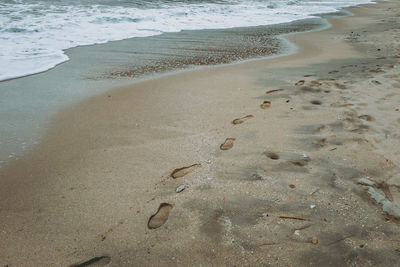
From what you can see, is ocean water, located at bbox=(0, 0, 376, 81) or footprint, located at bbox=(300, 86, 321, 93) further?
ocean water, located at bbox=(0, 0, 376, 81)

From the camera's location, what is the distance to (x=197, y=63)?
5.13 meters

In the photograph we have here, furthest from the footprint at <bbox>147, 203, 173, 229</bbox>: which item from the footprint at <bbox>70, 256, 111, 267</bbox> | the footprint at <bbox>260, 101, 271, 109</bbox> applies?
the footprint at <bbox>260, 101, 271, 109</bbox>

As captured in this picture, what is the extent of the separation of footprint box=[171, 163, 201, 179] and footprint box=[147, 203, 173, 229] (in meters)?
0.33

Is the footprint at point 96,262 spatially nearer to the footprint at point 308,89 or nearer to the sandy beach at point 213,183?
the sandy beach at point 213,183

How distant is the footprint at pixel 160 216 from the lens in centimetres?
164

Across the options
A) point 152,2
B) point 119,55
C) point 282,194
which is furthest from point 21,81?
point 152,2

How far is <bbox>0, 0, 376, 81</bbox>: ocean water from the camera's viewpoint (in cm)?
519

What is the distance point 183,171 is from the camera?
211cm

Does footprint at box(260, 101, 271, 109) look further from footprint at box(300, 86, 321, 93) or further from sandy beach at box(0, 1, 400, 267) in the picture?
footprint at box(300, 86, 321, 93)

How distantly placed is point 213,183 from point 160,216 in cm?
46

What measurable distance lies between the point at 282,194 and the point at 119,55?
4857 millimetres

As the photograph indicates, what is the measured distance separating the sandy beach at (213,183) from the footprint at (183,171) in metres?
0.01

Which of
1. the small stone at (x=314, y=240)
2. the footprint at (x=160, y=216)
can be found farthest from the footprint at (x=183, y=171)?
the small stone at (x=314, y=240)

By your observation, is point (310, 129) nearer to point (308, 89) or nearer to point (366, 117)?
point (366, 117)
